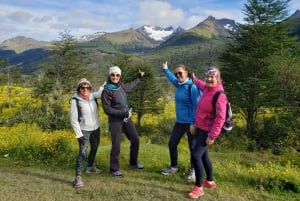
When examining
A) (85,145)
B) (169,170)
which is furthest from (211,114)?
(85,145)

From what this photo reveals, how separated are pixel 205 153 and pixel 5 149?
6.19 metres

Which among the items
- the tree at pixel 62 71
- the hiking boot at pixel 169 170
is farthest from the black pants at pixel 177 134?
the tree at pixel 62 71

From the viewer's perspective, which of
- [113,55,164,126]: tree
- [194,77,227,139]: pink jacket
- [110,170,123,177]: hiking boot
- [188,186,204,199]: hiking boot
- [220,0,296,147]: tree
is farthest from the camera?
[113,55,164,126]: tree

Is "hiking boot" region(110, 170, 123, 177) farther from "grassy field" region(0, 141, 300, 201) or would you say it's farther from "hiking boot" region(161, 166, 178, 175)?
"hiking boot" region(161, 166, 178, 175)

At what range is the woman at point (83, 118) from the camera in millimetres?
6430

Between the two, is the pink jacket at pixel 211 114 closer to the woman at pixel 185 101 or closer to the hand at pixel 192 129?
the hand at pixel 192 129

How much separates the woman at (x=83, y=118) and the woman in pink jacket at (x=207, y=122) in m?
2.06

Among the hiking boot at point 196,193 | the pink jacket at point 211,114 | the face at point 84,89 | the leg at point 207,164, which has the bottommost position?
the hiking boot at point 196,193

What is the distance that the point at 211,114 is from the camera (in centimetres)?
566

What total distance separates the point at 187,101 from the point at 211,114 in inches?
34.4

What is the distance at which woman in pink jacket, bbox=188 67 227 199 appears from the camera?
5.40m

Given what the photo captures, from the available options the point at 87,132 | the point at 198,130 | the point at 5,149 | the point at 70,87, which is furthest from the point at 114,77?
the point at 70,87

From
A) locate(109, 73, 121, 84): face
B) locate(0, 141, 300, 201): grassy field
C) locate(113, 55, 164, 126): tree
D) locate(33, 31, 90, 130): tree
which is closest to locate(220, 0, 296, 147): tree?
locate(113, 55, 164, 126): tree

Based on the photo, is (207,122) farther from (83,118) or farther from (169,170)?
(83,118)
